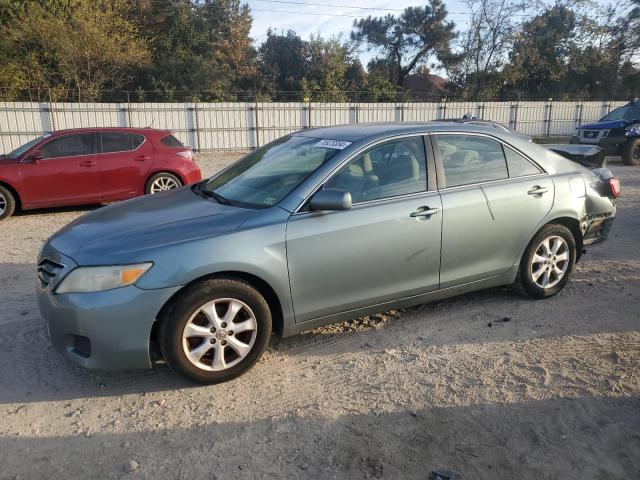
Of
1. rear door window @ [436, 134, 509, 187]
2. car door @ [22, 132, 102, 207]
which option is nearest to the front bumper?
rear door window @ [436, 134, 509, 187]

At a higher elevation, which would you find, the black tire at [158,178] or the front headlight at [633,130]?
the front headlight at [633,130]

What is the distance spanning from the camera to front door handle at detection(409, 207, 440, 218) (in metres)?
3.80

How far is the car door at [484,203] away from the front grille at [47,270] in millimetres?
2715

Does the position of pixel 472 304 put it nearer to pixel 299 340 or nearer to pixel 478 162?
pixel 478 162

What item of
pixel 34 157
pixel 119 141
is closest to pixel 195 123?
pixel 119 141

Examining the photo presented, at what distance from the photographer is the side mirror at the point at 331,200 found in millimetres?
3375

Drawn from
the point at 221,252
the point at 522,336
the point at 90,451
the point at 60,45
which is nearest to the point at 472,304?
the point at 522,336

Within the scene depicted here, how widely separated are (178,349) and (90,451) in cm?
71

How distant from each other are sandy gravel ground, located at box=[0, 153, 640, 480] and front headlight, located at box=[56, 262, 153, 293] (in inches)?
29.6

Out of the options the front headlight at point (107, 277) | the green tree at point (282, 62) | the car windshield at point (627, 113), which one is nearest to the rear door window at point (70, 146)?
the front headlight at point (107, 277)

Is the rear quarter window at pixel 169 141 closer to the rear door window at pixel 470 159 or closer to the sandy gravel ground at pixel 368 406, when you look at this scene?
the sandy gravel ground at pixel 368 406

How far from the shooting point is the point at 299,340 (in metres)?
3.99

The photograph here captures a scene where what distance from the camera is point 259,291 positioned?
3.40m

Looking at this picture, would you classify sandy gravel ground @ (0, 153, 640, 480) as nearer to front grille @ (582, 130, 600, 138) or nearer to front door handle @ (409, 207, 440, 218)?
front door handle @ (409, 207, 440, 218)
